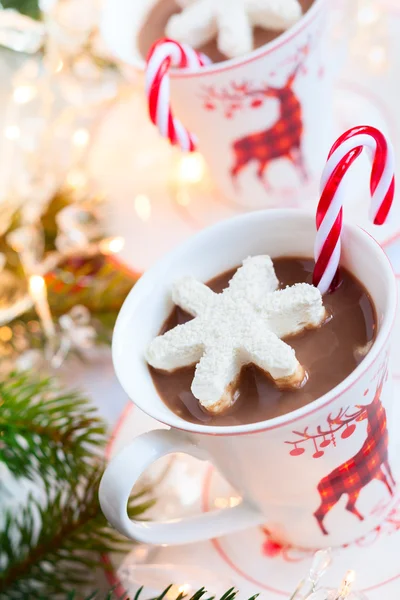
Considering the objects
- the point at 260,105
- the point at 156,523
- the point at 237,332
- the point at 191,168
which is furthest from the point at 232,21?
the point at 156,523

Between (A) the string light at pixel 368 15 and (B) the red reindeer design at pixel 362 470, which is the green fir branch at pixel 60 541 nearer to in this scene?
(B) the red reindeer design at pixel 362 470

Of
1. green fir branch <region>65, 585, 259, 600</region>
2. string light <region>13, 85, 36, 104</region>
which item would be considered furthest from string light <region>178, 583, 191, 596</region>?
string light <region>13, 85, 36, 104</region>

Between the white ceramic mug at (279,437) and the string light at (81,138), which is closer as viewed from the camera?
the white ceramic mug at (279,437)

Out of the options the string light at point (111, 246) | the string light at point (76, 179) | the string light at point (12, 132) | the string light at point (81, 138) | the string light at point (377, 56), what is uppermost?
the string light at point (377, 56)

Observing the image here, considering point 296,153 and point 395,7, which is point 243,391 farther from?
point 395,7

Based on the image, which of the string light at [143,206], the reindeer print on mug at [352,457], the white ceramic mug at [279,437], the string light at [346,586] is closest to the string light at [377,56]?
the string light at [143,206]

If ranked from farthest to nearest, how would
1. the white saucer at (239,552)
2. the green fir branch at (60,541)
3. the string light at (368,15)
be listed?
the string light at (368,15)
the green fir branch at (60,541)
the white saucer at (239,552)

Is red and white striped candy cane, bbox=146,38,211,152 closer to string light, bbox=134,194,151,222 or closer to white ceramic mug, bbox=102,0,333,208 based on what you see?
white ceramic mug, bbox=102,0,333,208
